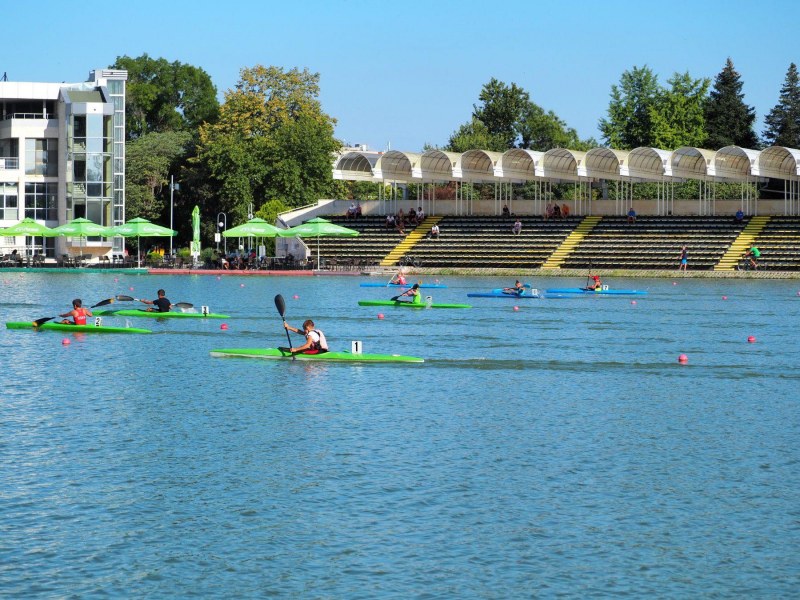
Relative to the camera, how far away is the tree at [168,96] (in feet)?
378

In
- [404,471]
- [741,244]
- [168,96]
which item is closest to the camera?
[404,471]

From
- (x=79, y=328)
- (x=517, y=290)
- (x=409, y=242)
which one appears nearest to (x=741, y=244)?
(x=409, y=242)

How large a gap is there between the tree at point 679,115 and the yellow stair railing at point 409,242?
2613 centimetres

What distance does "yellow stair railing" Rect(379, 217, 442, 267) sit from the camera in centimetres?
7394

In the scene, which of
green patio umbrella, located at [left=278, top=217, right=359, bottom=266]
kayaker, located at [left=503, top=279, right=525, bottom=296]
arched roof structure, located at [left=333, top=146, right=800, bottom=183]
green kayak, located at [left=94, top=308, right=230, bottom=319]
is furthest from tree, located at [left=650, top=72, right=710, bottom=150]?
green kayak, located at [left=94, top=308, right=230, bottom=319]

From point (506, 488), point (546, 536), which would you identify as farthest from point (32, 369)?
point (546, 536)

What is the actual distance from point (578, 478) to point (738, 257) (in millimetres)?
51421

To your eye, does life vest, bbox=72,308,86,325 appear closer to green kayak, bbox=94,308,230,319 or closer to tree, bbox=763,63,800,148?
green kayak, bbox=94,308,230,319

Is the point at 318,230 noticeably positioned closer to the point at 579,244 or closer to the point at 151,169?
the point at 579,244

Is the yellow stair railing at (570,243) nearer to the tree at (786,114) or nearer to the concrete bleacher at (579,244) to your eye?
the concrete bleacher at (579,244)

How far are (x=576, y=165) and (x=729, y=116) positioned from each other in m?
34.1

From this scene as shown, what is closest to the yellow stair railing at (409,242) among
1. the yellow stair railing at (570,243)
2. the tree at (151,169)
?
the yellow stair railing at (570,243)

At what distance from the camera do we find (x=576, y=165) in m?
75.1

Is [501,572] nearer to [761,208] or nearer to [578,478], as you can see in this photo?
[578,478]
